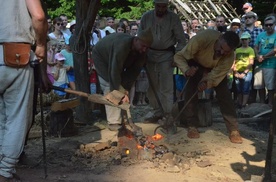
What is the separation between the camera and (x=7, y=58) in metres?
4.24

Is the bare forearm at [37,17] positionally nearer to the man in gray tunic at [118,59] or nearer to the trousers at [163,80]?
the man in gray tunic at [118,59]

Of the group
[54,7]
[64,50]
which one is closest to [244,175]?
[64,50]

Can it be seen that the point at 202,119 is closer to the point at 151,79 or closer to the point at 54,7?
the point at 151,79

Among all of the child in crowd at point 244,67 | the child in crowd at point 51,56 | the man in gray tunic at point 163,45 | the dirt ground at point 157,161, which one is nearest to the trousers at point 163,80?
the man in gray tunic at point 163,45

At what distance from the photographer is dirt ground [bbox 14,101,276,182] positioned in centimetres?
515

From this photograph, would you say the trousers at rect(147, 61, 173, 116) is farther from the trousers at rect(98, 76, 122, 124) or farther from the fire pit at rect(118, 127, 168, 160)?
the fire pit at rect(118, 127, 168, 160)

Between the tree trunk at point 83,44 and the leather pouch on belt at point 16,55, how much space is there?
10.5ft

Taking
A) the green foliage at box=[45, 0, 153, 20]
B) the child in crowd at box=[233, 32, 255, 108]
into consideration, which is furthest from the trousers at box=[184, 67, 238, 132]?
the green foliage at box=[45, 0, 153, 20]

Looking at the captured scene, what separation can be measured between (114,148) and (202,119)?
7.26 ft

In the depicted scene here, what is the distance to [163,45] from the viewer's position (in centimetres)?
774

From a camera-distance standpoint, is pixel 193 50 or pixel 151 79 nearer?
pixel 193 50

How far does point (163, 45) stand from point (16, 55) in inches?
151

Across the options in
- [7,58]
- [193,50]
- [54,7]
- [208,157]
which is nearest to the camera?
[7,58]

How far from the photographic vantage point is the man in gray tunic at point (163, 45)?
769cm
